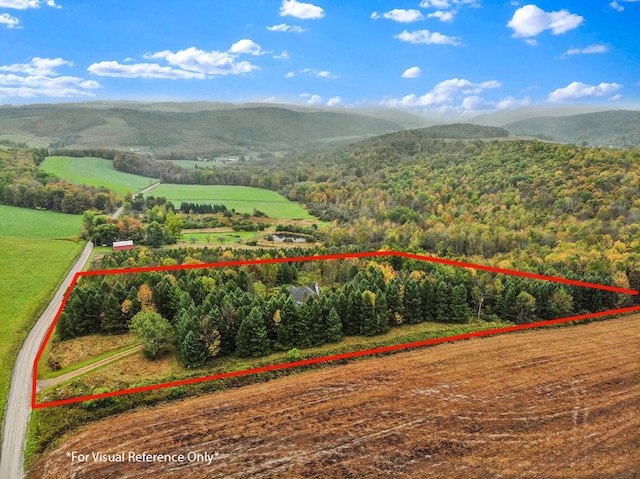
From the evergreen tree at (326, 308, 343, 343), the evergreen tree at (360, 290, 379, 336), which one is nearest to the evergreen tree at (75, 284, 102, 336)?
the evergreen tree at (326, 308, 343, 343)

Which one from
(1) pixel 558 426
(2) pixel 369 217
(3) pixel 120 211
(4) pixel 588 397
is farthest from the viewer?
(2) pixel 369 217

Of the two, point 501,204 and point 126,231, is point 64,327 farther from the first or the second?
point 501,204

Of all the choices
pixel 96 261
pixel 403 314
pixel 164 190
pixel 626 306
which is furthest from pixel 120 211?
pixel 626 306

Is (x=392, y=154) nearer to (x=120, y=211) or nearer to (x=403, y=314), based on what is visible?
(x=120, y=211)

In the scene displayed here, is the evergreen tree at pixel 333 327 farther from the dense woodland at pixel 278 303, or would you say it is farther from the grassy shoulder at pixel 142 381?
the grassy shoulder at pixel 142 381

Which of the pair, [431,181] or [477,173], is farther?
[431,181]

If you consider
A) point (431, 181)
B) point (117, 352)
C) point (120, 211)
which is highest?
point (431, 181)

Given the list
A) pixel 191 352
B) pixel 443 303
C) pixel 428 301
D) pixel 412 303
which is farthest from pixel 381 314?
pixel 191 352
